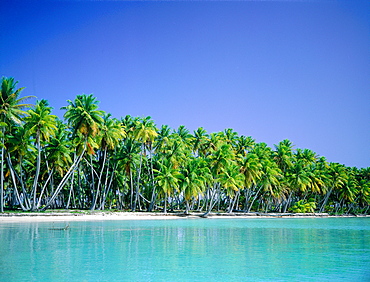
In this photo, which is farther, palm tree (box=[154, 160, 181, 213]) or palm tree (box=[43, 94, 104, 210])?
palm tree (box=[154, 160, 181, 213])

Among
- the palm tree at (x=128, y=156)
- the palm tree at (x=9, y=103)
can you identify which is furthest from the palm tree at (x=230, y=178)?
the palm tree at (x=9, y=103)

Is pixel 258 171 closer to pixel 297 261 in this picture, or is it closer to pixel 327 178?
pixel 327 178

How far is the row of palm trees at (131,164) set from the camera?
37594 millimetres

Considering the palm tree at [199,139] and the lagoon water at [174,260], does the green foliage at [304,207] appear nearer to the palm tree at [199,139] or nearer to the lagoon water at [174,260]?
the palm tree at [199,139]

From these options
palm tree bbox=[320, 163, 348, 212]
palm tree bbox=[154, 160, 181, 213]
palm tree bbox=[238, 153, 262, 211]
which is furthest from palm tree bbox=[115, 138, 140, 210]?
palm tree bbox=[320, 163, 348, 212]

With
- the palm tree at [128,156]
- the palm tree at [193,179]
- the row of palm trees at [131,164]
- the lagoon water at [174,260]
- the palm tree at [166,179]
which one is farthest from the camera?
the palm tree at [128,156]

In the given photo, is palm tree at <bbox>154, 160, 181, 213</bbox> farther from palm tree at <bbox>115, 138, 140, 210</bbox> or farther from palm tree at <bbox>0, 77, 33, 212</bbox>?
palm tree at <bbox>0, 77, 33, 212</bbox>

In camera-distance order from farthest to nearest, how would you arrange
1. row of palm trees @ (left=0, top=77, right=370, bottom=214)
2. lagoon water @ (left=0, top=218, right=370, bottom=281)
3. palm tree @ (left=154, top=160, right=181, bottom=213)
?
1. palm tree @ (left=154, top=160, right=181, bottom=213)
2. row of palm trees @ (left=0, top=77, right=370, bottom=214)
3. lagoon water @ (left=0, top=218, right=370, bottom=281)

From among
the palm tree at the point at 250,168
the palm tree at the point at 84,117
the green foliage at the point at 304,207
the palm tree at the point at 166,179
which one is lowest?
the green foliage at the point at 304,207

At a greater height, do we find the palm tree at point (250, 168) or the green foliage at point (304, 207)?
the palm tree at point (250, 168)

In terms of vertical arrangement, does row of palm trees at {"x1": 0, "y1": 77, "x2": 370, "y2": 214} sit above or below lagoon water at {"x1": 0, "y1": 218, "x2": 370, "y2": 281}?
above

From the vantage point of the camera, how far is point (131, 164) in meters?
50.3

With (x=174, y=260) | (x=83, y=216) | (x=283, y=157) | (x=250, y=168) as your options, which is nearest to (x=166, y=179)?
(x=83, y=216)

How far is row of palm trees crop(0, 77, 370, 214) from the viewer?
123 ft
